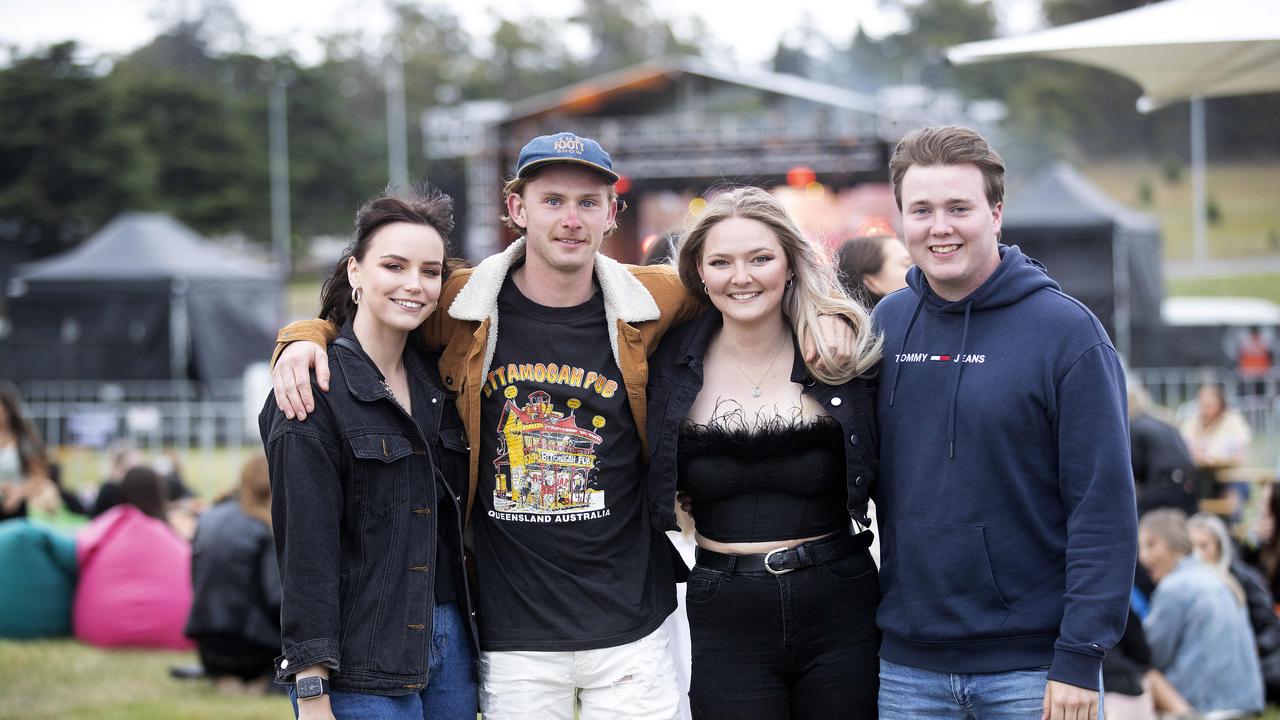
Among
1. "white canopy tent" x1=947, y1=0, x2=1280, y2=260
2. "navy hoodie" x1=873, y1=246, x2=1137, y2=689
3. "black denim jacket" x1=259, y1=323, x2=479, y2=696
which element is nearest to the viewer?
"navy hoodie" x1=873, y1=246, x2=1137, y2=689

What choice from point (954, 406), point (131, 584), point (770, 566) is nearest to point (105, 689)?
point (131, 584)

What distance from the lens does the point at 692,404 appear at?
3.14 metres

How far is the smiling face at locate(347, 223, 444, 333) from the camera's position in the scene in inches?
118

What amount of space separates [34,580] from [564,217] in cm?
561

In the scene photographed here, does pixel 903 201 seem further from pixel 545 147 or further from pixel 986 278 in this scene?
pixel 545 147

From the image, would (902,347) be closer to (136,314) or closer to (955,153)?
(955,153)

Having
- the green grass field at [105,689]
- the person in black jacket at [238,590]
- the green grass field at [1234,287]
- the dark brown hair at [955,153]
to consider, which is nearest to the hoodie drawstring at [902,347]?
the dark brown hair at [955,153]

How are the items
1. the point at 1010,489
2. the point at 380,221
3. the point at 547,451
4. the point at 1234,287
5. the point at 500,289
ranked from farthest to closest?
the point at 1234,287
the point at 500,289
the point at 547,451
the point at 380,221
the point at 1010,489

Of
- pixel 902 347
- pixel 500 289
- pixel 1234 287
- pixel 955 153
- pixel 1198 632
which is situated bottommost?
pixel 1198 632

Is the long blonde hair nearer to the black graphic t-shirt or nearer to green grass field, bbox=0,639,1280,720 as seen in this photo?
A: the black graphic t-shirt

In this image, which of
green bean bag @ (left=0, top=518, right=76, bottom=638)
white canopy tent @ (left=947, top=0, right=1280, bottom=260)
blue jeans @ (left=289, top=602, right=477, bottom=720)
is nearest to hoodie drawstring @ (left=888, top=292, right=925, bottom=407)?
blue jeans @ (left=289, top=602, right=477, bottom=720)

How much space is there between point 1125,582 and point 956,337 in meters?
0.68

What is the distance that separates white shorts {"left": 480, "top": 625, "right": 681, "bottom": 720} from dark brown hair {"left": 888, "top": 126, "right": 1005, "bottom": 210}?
1.42 metres

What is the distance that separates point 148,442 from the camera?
616 inches
